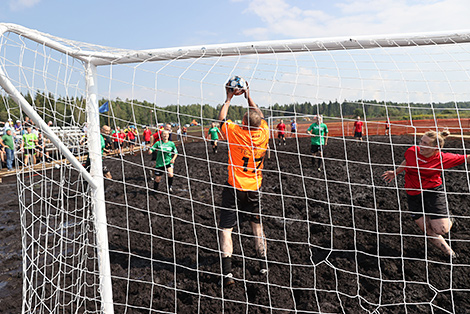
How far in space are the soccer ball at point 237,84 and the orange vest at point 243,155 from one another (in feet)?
1.15

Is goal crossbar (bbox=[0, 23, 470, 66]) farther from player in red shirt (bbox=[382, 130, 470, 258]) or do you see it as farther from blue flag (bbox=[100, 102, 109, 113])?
player in red shirt (bbox=[382, 130, 470, 258])

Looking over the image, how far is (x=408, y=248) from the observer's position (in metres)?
3.78

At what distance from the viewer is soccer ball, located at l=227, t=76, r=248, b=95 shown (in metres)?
2.99

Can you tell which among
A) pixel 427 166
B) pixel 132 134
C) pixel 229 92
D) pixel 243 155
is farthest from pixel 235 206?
pixel 132 134

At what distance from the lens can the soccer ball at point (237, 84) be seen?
299cm

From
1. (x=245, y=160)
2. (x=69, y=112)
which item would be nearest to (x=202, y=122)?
(x=245, y=160)

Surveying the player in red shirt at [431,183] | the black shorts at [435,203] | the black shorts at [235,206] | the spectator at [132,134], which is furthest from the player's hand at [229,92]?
the black shorts at [435,203]

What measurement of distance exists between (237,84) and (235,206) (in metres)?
1.30

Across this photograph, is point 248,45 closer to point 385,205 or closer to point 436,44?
point 436,44

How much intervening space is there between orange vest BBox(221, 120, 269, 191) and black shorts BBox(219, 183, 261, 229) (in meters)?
0.08

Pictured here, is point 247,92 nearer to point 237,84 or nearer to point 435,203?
point 237,84

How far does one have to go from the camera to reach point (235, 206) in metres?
3.31

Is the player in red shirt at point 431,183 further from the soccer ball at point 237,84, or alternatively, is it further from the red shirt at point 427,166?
the soccer ball at point 237,84

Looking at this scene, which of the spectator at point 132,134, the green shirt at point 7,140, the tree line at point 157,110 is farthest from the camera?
the green shirt at point 7,140
